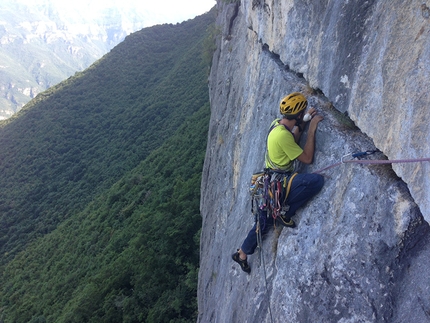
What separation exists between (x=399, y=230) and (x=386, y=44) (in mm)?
1772

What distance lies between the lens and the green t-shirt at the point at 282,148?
153 inches

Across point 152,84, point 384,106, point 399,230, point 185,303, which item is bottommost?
point 185,303

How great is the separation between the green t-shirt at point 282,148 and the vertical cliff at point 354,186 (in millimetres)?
284

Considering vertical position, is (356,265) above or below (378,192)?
below

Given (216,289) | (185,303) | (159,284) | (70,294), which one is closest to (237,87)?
(216,289)

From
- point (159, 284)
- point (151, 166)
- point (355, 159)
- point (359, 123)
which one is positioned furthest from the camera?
point (151, 166)

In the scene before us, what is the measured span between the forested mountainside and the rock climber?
1013 cm

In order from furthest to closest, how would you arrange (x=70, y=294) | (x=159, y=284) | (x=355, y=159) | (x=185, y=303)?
(x=70, y=294), (x=159, y=284), (x=185, y=303), (x=355, y=159)

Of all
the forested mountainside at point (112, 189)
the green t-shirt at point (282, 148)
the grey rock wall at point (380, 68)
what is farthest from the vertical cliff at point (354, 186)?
the forested mountainside at point (112, 189)

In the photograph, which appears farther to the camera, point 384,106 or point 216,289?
point 216,289

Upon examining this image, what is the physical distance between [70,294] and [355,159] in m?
19.9

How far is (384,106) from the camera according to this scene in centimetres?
291

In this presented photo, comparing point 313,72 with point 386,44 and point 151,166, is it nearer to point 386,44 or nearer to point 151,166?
point 386,44

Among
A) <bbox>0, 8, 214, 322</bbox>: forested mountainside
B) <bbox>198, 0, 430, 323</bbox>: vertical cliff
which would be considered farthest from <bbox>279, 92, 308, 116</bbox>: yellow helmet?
<bbox>0, 8, 214, 322</bbox>: forested mountainside
